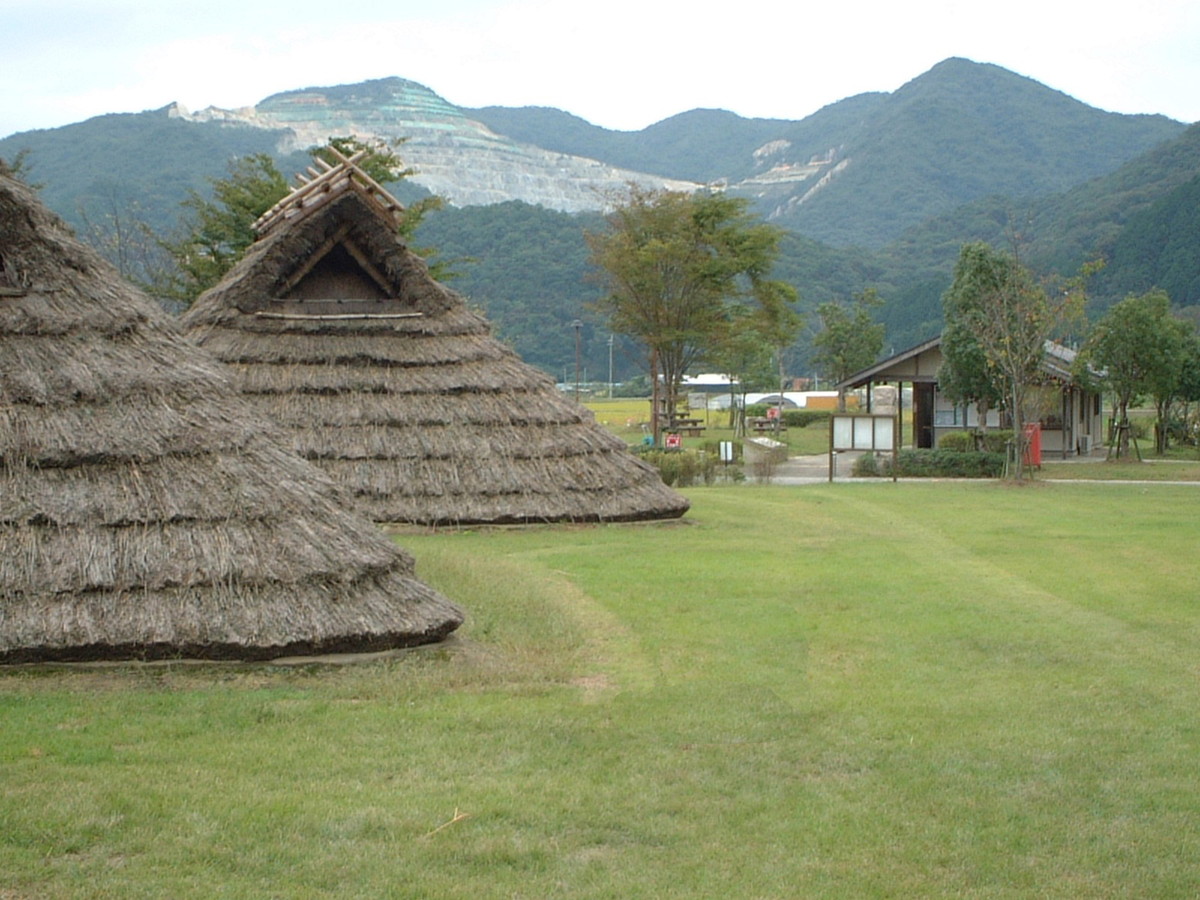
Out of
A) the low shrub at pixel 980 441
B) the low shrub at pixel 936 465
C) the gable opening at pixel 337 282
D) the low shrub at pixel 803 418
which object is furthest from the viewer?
the low shrub at pixel 803 418

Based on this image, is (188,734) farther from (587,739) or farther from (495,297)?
(495,297)

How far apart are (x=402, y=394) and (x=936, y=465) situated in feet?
68.8

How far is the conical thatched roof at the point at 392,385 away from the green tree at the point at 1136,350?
23327 mm

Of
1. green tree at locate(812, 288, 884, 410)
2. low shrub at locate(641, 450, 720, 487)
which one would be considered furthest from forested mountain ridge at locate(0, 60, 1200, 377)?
low shrub at locate(641, 450, 720, 487)

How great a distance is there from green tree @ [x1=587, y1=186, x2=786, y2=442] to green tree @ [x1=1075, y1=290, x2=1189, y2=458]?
1092cm

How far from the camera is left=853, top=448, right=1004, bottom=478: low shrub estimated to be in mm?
35531

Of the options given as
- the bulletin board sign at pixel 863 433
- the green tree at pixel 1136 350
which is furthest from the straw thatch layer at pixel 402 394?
the green tree at pixel 1136 350

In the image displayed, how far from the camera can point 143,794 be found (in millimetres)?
6773

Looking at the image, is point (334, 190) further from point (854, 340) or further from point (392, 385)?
point (854, 340)

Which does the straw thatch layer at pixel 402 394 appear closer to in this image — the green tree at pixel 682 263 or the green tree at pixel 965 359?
the green tree at pixel 965 359

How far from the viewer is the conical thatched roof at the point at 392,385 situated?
19203 millimetres

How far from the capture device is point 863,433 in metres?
33.6

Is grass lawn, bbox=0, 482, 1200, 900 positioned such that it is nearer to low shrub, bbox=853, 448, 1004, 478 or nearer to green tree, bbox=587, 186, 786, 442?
low shrub, bbox=853, 448, 1004, 478

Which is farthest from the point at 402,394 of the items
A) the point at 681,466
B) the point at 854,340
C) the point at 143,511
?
the point at 854,340
